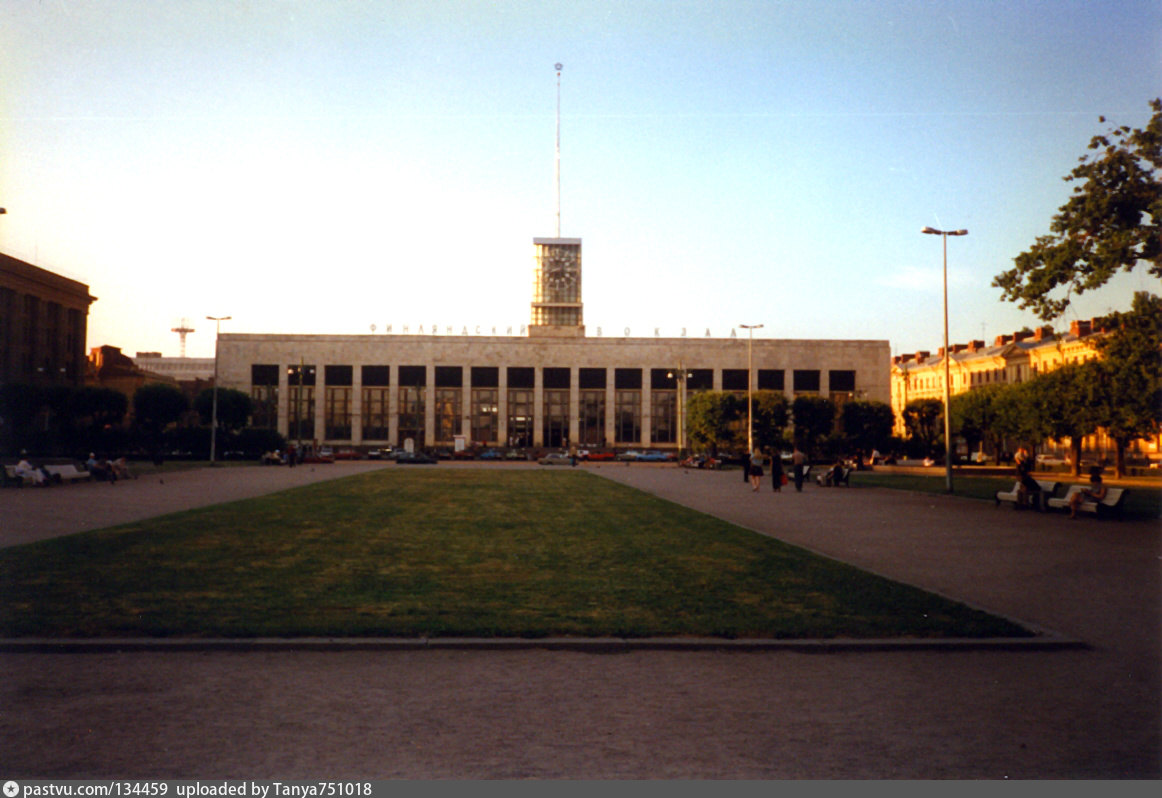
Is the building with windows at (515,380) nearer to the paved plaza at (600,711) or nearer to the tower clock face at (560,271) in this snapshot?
the tower clock face at (560,271)

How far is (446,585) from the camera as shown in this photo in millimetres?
11078

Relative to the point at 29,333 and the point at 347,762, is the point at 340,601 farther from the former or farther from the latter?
the point at 29,333

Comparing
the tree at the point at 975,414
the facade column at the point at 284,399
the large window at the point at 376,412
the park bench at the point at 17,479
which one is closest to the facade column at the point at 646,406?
the large window at the point at 376,412

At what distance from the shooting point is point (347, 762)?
5.20 meters

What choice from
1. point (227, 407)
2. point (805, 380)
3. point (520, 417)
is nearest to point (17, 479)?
point (227, 407)

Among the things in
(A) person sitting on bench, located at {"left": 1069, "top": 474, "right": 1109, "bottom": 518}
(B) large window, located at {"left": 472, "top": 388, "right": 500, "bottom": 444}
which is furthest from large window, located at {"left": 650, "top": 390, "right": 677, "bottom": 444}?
(A) person sitting on bench, located at {"left": 1069, "top": 474, "right": 1109, "bottom": 518}

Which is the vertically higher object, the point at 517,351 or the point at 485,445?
the point at 517,351

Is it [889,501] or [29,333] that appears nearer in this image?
[889,501]

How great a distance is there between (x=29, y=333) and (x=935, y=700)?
7184 cm

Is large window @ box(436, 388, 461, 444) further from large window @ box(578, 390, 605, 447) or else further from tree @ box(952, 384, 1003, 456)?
tree @ box(952, 384, 1003, 456)

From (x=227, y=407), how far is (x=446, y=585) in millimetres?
68805

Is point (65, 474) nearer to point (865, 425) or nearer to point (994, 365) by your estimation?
point (865, 425)

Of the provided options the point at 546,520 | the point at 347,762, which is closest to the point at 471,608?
the point at 347,762

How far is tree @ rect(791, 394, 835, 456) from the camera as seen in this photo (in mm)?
78562
